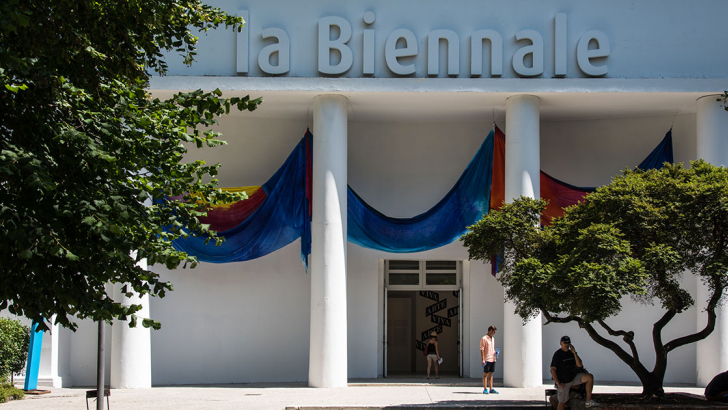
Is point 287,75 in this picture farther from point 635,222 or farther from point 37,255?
point 37,255

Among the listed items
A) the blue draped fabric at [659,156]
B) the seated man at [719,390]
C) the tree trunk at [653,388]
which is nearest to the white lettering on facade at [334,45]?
the blue draped fabric at [659,156]

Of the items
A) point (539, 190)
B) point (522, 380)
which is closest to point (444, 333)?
point (522, 380)

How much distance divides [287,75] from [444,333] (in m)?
8.87

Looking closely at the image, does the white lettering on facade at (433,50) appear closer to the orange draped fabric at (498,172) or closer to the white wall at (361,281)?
the orange draped fabric at (498,172)

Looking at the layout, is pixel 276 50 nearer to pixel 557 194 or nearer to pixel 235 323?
pixel 235 323

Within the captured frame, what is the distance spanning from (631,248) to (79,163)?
9.09 metres

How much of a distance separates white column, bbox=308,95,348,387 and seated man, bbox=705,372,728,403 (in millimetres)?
8237

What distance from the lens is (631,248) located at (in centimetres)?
1323

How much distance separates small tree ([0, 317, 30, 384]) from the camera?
17.8 metres

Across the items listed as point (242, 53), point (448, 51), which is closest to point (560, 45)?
point (448, 51)

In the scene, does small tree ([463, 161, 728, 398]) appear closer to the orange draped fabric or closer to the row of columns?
the row of columns

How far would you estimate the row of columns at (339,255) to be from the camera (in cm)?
1847

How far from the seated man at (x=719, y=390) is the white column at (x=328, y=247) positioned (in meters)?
8.24

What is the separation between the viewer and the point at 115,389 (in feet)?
61.4
